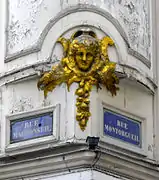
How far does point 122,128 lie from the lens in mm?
13484

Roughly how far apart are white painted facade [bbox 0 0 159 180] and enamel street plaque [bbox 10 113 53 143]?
0.07m

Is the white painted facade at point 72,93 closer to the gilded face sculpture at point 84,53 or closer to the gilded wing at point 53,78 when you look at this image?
the gilded wing at point 53,78

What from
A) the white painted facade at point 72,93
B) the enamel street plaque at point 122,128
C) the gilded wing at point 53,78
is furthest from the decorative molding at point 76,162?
the gilded wing at point 53,78

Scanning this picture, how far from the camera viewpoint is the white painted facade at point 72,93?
1310 cm

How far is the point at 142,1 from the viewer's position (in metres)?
14.3

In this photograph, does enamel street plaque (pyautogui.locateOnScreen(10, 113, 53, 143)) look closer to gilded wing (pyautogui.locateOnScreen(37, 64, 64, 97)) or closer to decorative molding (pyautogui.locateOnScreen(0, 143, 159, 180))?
decorative molding (pyautogui.locateOnScreen(0, 143, 159, 180))

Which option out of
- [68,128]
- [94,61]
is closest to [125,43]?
[94,61]

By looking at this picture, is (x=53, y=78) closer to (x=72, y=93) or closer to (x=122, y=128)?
(x=72, y=93)

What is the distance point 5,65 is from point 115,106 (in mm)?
1635

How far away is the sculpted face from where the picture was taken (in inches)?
525

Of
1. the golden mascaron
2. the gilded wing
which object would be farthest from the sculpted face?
the gilded wing

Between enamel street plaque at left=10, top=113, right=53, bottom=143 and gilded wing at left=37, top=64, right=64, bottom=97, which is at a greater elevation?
A: gilded wing at left=37, top=64, right=64, bottom=97

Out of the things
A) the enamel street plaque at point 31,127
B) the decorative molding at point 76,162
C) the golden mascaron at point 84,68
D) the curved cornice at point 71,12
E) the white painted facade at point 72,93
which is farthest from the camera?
the curved cornice at point 71,12

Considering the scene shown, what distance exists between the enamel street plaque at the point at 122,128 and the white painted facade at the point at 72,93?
77 millimetres
